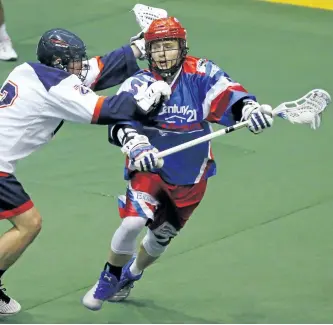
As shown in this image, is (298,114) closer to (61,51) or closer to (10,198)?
(61,51)

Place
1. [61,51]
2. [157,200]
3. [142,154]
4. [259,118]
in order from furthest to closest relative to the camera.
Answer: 1. [157,200]
2. [61,51]
3. [259,118]
4. [142,154]

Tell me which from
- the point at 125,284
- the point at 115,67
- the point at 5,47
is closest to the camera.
→ the point at 125,284

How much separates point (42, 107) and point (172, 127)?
69 centimetres

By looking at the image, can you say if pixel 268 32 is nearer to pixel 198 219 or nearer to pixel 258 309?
pixel 198 219

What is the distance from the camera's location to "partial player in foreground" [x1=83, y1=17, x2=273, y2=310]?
5855mm

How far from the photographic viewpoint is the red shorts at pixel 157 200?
586 cm

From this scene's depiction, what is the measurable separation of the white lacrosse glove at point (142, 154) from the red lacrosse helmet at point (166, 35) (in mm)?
431

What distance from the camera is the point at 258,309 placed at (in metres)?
6.06

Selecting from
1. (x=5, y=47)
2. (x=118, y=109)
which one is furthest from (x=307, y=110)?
(x=5, y=47)

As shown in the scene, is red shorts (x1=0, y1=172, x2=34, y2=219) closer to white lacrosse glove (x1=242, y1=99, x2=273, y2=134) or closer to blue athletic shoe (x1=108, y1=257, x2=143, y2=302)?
blue athletic shoe (x1=108, y1=257, x2=143, y2=302)

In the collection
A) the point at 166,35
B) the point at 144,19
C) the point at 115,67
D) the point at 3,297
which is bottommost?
the point at 3,297

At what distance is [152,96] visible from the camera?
18.5 ft

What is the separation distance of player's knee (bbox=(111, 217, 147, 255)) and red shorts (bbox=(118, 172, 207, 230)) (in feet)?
0.11

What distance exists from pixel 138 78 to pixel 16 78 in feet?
2.11
